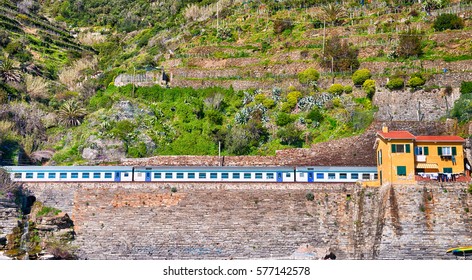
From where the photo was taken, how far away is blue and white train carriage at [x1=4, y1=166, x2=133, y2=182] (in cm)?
4834

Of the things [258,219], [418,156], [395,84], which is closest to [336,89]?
[395,84]

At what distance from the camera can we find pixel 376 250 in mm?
Answer: 41000

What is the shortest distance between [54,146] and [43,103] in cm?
965

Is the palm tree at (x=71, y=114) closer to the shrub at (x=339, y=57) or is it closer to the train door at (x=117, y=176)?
the train door at (x=117, y=176)

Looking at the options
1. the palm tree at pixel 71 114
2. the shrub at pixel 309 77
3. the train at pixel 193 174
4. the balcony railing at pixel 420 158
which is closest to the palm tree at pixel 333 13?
the shrub at pixel 309 77

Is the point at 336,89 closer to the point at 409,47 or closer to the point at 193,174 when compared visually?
the point at 409,47

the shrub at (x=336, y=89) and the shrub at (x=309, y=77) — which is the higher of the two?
the shrub at (x=309, y=77)

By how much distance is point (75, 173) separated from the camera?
48531mm

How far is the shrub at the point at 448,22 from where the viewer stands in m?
65.4

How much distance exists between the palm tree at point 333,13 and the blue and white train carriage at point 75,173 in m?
31.7

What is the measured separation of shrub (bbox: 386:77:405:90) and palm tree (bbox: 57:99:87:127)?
25298mm

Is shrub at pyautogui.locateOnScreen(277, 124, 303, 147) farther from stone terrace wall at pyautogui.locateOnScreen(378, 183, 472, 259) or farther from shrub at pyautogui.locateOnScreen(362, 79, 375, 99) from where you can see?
stone terrace wall at pyautogui.locateOnScreen(378, 183, 472, 259)

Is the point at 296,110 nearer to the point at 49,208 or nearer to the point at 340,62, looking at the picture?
the point at 340,62

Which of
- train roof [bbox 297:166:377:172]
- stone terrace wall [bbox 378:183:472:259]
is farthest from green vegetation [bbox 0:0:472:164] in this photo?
stone terrace wall [bbox 378:183:472:259]
